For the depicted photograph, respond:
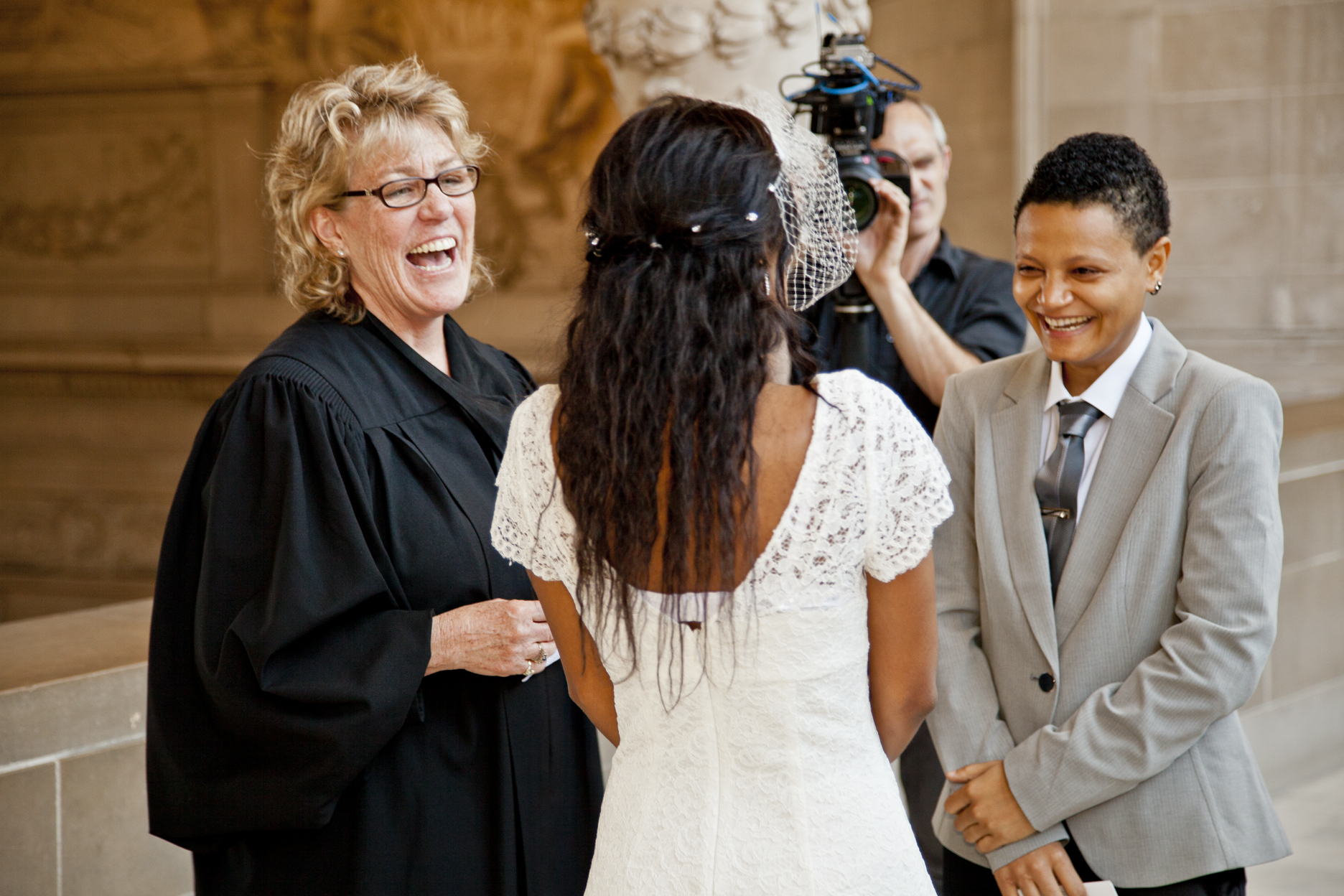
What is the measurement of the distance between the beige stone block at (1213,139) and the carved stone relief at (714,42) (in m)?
1.67

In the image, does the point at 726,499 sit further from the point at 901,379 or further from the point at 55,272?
the point at 55,272

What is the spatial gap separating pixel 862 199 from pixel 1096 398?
91 centimetres

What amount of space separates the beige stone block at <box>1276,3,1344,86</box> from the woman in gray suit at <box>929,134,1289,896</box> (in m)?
3.17

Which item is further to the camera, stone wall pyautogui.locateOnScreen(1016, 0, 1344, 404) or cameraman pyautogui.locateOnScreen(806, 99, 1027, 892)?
stone wall pyautogui.locateOnScreen(1016, 0, 1344, 404)

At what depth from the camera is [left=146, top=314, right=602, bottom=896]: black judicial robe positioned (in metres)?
1.80

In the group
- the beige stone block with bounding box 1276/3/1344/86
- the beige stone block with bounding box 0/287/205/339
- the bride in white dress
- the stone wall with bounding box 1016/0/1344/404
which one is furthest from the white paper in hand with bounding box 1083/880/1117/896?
the beige stone block with bounding box 0/287/205/339

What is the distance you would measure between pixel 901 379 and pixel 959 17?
270 cm

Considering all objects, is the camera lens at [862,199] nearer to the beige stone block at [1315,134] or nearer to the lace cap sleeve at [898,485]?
the lace cap sleeve at [898,485]

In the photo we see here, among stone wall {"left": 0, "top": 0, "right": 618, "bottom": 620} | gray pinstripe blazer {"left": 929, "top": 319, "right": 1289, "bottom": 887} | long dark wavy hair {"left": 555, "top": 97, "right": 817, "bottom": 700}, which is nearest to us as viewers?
long dark wavy hair {"left": 555, "top": 97, "right": 817, "bottom": 700}

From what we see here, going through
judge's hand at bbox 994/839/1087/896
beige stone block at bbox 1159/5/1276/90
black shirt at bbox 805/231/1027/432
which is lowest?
judge's hand at bbox 994/839/1087/896

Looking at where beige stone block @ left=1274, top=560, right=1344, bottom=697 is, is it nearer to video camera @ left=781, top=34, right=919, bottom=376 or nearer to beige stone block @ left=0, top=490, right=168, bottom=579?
video camera @ left=781, top=34, right=919, bottom=376

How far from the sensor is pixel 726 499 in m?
1.34

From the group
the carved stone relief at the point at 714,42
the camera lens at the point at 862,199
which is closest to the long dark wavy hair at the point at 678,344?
the camera lens at the point at 862,199

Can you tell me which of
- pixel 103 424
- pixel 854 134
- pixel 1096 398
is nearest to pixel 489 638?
pixel 1096 398
